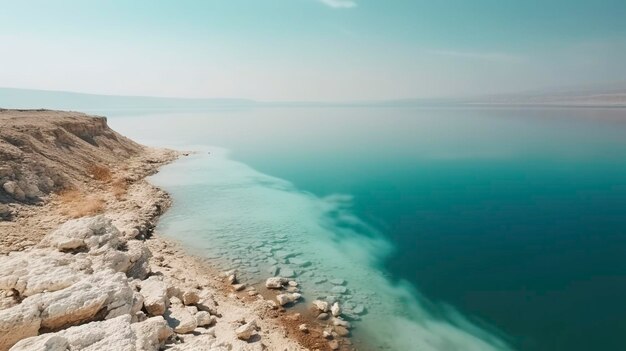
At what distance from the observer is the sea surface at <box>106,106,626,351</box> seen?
552 inches

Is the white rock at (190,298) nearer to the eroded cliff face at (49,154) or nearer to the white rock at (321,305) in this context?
the white rock at (321,305)

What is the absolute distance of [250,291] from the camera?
51.6 ft

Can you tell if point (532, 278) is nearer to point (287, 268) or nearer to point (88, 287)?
point (287, 268)

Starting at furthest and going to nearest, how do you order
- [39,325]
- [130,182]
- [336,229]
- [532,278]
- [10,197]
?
[130,182] < [336,229] < [10,197] < [532,278] < [39,325]

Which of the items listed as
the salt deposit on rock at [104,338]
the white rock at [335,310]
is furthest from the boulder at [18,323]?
the white rock at [335,310]

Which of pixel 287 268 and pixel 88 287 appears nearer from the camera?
pixel 88 287

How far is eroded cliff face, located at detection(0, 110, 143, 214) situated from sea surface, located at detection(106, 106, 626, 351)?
283 inches

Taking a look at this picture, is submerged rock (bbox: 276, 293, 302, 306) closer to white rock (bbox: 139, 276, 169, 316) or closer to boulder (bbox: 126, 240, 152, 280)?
white rock (bbox: 139, 276, 169, 316)

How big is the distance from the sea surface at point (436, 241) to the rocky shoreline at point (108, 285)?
1.71 meters

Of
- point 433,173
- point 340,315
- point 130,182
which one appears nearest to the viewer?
point 340,315

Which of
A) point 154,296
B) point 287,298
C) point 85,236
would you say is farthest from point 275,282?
point 85,236

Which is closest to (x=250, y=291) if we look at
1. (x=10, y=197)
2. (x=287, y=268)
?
(x=287, y=268)

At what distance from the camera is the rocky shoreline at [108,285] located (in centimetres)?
883

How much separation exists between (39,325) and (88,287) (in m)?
1.43
